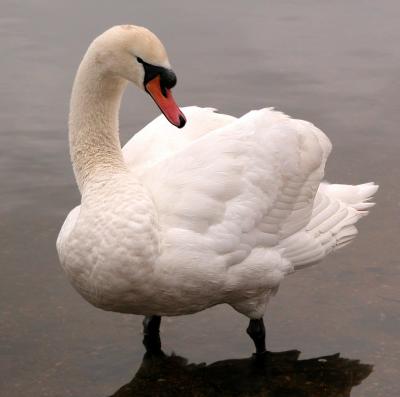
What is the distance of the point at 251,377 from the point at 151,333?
70cm

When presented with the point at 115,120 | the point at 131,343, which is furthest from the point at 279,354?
the point at 115,120

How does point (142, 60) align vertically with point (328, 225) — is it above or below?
above

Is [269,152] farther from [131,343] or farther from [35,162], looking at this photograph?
[35,162]

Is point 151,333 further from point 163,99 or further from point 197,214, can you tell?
point 163,99

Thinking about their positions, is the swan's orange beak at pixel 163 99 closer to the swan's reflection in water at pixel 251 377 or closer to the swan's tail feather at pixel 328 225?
the swan's tail feather at pixel 328 225

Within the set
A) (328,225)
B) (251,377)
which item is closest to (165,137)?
(328,225)

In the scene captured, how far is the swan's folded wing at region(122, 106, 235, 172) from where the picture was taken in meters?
6.21

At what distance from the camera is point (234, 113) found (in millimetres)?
9523

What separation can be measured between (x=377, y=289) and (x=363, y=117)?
3095mm

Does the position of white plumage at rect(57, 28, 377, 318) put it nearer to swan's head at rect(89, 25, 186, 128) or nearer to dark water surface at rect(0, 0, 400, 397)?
swan's head at rect(89, 25, 186, 128)

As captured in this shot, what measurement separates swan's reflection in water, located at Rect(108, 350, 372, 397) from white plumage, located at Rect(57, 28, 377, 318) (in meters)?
0.36

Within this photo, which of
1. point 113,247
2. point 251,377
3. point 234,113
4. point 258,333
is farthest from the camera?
point 234,113

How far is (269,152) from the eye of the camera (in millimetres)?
6012

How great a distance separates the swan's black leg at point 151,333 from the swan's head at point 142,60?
1380 mm
